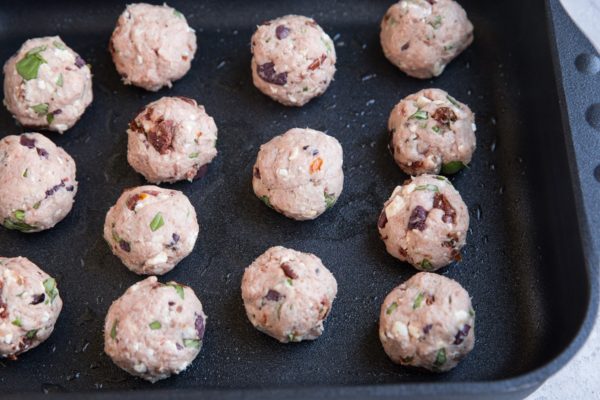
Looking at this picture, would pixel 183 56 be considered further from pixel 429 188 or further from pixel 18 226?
pixel 429 188

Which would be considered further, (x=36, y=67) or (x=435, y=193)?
(x=36, y=67)

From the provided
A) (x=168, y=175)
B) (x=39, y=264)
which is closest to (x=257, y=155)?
(x=168, y=175)

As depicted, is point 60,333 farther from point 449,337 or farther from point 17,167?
point 449,337

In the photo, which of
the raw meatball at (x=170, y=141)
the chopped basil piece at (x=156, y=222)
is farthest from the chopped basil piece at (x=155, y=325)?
the raw meatball at (x=170, y=141)

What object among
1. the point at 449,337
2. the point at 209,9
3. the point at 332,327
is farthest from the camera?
the point at 209,9

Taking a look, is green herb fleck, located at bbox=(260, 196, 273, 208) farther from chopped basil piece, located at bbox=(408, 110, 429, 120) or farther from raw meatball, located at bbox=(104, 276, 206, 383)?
chopped basil piece, located at bbox=(408, 110, 429, 120)

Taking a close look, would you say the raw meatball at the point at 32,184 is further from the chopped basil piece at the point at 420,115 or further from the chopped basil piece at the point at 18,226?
the chopped basil piece at the point at 420,115

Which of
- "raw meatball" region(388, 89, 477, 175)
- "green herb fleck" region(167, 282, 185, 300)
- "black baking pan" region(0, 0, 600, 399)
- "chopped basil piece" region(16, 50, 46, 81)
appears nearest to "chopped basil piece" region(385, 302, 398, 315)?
"black baking pan" region(0, 0, 600, 399)

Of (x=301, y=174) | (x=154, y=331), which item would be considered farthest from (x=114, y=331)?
(x=301, y=174)
